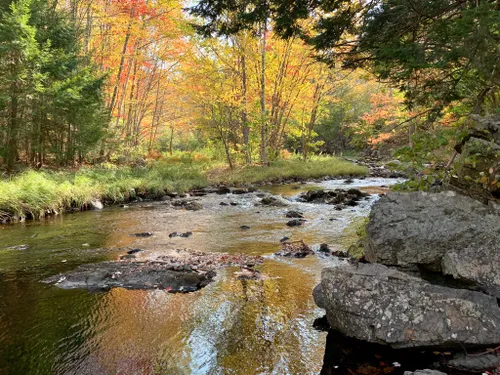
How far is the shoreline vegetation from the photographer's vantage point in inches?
403

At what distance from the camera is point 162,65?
24797 millimetres

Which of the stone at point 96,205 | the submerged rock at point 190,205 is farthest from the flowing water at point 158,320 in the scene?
the stone at point 96,205

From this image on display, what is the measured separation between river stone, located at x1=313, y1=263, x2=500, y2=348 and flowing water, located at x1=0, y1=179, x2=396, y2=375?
1.59 feet

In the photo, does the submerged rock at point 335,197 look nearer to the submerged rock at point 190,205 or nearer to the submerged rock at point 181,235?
the submerged rock at point 190,205

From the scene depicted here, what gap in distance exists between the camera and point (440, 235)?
3.87 meters

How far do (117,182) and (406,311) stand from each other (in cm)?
1262

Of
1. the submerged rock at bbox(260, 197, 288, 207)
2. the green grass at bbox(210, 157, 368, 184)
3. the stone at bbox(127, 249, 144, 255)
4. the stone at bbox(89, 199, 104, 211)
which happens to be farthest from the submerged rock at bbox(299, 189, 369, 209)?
the stone at bbox(89, 199, 104, 211)

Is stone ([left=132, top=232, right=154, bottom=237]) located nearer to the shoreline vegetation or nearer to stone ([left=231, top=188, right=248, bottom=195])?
the shoreline vegetation

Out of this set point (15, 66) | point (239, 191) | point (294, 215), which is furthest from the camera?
point (239, 191)

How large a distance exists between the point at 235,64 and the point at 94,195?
1131 cm

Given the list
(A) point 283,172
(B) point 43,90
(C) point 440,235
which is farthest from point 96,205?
(C) point 440,235

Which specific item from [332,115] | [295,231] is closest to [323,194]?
[295,231]

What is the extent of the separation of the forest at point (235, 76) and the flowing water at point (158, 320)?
2.56 metres

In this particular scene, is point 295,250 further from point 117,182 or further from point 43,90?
point 43,90
